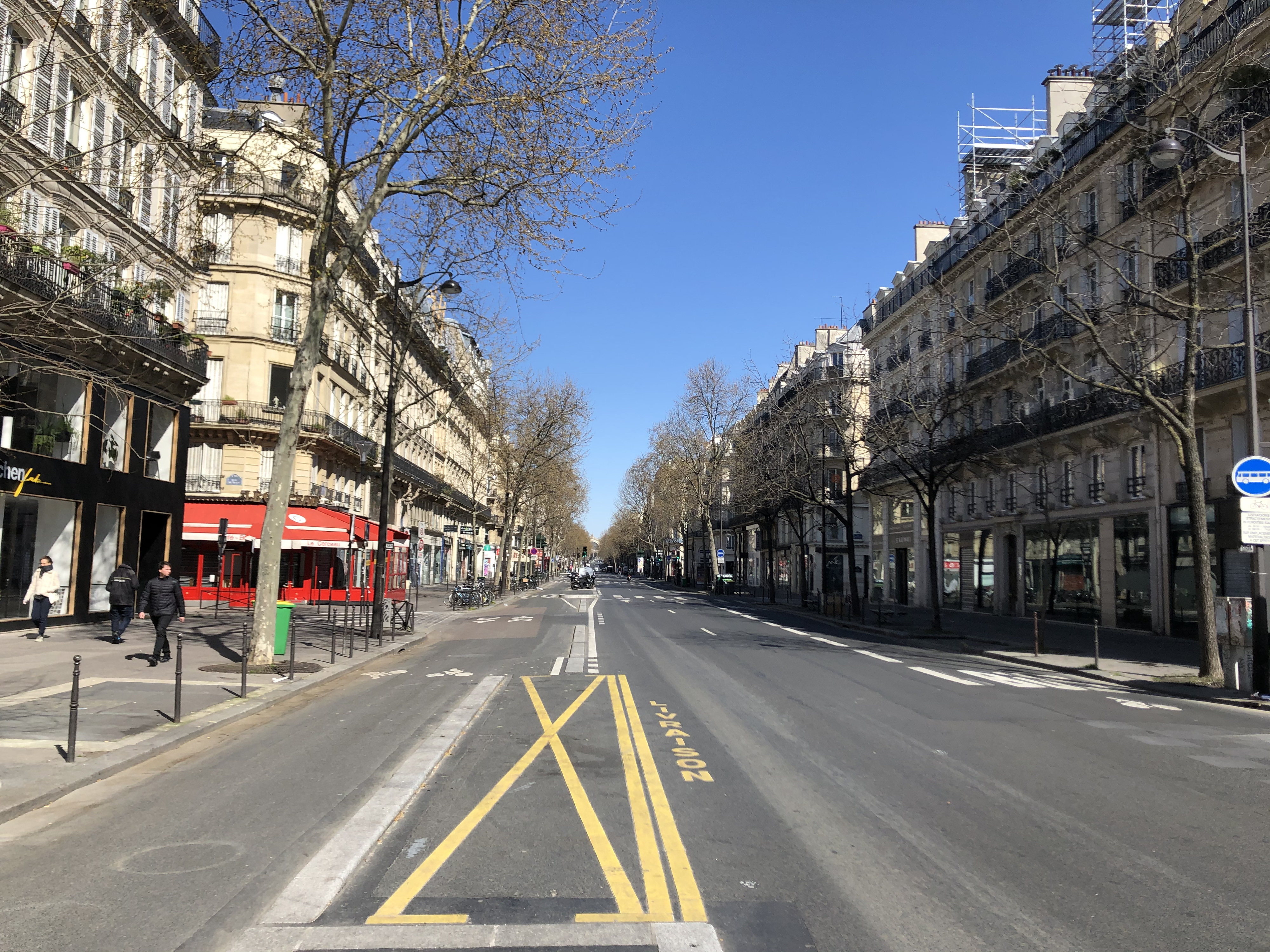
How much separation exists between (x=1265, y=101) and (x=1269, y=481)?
1282 centimetres

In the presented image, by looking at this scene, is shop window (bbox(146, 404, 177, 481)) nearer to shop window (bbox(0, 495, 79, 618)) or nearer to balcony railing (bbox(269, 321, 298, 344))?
shop window (bbox(0, 495, 79, 618))

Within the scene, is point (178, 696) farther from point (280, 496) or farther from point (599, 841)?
point (599, 841)

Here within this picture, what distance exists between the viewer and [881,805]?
6.79 meters

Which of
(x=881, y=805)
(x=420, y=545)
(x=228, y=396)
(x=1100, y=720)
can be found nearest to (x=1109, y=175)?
(x=1100, y=720)

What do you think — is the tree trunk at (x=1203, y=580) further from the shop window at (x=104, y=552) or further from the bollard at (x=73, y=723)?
the shop window at (x=104, y=552)

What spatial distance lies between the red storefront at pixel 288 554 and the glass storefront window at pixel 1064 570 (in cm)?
2462

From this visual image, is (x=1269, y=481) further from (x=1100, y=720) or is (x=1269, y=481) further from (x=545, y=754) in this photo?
(x=545, y=754)

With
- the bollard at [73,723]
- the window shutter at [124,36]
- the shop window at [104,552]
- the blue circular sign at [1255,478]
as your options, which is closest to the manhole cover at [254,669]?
the bollard at [73,723]

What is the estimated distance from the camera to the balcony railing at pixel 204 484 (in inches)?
1420

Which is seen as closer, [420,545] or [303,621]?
[303,621]

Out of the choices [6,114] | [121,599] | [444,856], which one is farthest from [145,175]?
[121,599]

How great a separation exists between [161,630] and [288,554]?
2521cm

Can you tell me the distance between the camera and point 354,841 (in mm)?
5719

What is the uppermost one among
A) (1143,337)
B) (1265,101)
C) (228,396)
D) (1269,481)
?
(1265,101)
